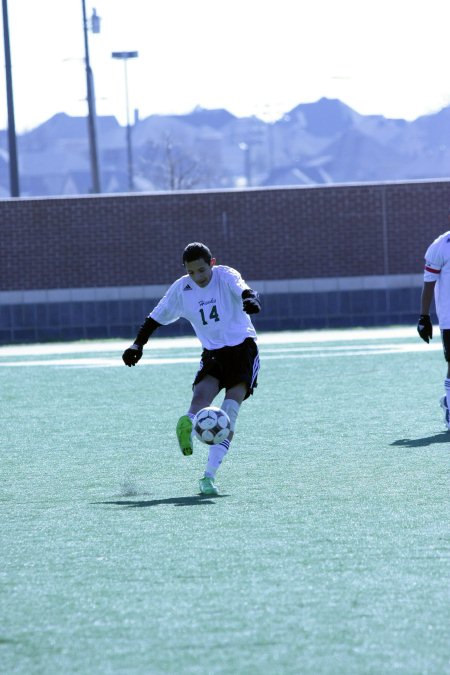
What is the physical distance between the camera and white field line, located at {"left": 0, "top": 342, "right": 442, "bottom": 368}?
20.8 m

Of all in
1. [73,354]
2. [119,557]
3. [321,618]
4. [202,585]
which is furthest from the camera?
[73,354]

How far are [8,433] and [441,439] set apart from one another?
155 inches

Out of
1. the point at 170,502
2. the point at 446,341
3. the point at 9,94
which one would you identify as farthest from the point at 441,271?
the point at 9,94

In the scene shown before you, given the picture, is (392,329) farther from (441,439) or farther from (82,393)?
(441,439)

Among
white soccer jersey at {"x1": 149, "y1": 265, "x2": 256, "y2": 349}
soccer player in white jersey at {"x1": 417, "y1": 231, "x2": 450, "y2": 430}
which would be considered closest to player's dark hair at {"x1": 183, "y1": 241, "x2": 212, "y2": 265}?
white soccer jersey at {"x1": 149, "y1": 265, "x2": 256, "y2": 349}

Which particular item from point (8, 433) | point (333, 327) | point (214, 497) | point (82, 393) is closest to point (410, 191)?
point (333, 327)

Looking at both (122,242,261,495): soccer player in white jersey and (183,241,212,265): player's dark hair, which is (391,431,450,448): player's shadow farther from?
(183,241,212,265): player's dark hair

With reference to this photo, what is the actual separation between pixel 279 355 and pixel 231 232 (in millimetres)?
7305

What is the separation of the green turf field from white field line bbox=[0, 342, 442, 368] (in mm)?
5801

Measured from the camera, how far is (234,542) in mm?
7078

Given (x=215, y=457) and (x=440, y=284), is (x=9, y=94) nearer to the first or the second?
(x=440, y=284)

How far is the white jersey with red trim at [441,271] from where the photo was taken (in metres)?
11.2

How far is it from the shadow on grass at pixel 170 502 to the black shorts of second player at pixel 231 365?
97cm

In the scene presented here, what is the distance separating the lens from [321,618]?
18.0 ft
